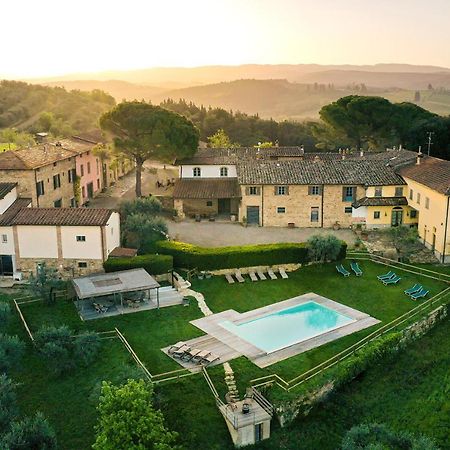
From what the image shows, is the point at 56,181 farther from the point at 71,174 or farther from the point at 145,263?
the point at 145,263

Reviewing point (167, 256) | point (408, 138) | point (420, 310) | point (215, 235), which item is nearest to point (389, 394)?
point (420, 310)

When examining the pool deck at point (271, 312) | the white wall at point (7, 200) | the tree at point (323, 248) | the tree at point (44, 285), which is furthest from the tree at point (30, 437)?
the tree at point (323, 248)

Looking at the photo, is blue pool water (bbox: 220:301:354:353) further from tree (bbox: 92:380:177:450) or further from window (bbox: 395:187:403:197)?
window (bbox: 395:187:403:197)

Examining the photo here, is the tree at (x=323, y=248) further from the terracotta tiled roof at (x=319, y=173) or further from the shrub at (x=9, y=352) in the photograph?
the shrub at (x=9, y=352)

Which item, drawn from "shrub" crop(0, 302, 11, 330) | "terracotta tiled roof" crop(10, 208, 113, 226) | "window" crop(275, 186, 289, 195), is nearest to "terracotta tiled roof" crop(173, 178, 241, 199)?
"window" crop(275, 186, 289, 195)

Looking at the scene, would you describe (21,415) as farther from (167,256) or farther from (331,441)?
(167,256)

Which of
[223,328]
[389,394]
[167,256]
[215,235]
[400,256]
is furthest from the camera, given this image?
[215,235]
